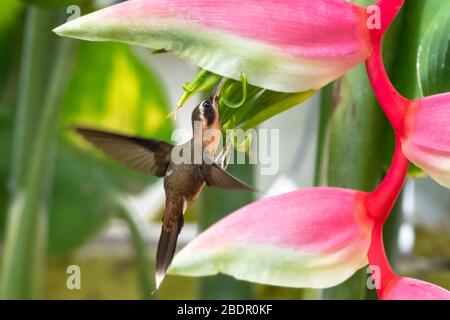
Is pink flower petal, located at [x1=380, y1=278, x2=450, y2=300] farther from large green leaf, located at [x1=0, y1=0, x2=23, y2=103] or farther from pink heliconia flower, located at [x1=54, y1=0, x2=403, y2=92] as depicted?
large green leaf, located at [x1=0, y1=0, x2=23, y2=103]

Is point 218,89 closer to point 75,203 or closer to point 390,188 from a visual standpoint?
point 390,188

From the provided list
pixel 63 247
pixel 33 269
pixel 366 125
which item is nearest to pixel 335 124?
pixel 366 125

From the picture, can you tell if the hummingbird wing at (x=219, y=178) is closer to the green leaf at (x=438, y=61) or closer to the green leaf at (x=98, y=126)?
the green leaf at (x=438, y=61)

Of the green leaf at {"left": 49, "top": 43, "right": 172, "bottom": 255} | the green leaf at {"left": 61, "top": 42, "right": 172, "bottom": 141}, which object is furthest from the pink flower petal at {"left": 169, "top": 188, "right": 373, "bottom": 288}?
the green leaf at {"left": 61, "top": 42, "right": 172, "bottom": 141}

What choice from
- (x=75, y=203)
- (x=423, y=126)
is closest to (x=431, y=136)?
(x=423, y=126)

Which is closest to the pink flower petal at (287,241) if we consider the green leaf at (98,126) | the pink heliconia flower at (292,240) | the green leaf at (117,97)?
the pink heliconia flower at (292,240)
